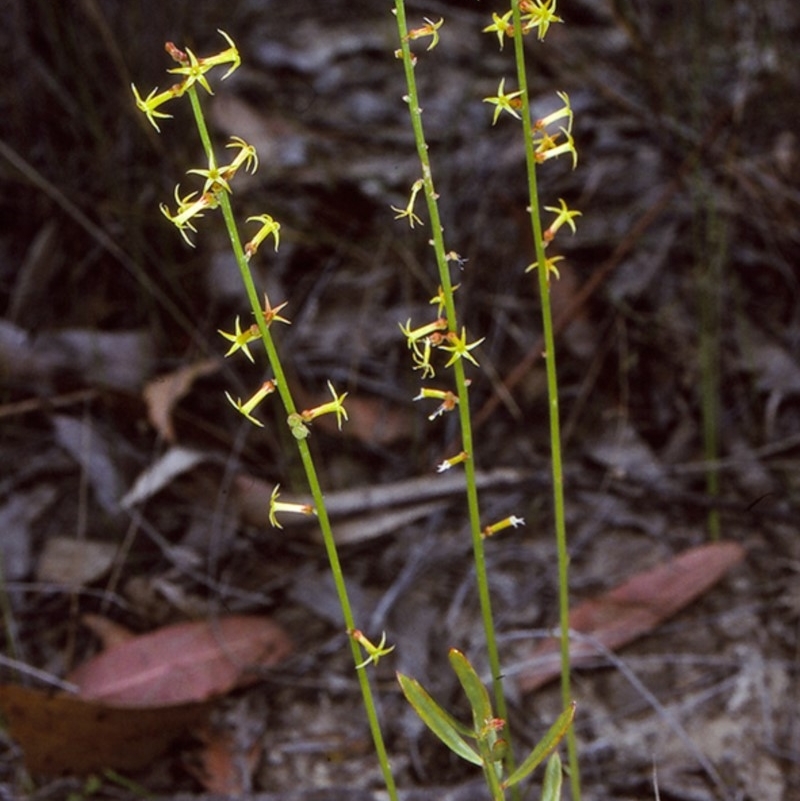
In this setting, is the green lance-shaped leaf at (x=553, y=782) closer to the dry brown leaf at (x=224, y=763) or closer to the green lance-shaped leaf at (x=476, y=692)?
the green lance-shaped leaf at (x=476, y=692)

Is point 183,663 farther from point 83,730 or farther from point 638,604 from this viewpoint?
point 638,604

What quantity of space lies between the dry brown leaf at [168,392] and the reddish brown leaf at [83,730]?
0.48 m

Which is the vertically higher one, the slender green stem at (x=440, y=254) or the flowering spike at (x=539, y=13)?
the flowering spike at (x=539, y=13)

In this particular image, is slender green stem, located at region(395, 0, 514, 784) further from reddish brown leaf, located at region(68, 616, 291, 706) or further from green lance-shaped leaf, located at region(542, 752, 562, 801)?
reddish brown leaf, located at region(68, 616, 291, 706)

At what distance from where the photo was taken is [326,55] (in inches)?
122

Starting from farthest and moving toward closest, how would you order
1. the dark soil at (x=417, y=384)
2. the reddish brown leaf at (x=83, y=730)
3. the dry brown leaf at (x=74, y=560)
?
the dry brown leaf at (x=74, y=560) < the dark soil at (x=417, y=384) < the reddish brown leaf at (x=83, y=730)

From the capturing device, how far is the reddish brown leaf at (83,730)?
1455 millimetres

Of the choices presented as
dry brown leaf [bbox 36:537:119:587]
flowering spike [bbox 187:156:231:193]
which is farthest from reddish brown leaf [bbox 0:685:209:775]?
flowering spike [bbox 187:156:231:193]

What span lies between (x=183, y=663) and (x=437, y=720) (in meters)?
0.81

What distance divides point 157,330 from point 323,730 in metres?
0.89

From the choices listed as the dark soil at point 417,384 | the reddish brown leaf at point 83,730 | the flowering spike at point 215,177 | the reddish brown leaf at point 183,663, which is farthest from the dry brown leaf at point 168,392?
the flowering spike at point 215,177

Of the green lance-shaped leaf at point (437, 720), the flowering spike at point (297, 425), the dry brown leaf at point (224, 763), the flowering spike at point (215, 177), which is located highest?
the flowering spike at point (215, 177)

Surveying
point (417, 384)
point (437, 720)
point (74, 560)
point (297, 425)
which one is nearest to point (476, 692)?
point (437, 720)

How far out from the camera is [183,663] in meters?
1.67
